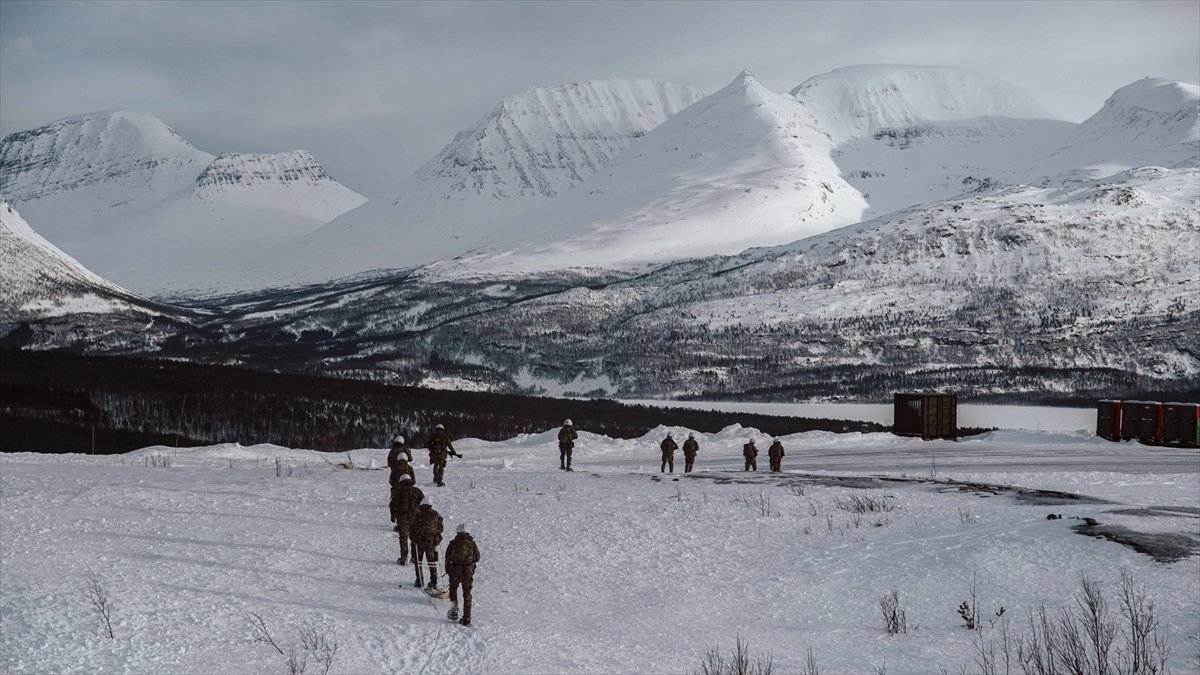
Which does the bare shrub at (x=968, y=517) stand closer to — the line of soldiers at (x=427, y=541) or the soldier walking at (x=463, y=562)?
the line of soldiers at (x=427, y=541)

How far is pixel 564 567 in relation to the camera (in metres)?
22.5

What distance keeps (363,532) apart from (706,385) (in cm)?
14249

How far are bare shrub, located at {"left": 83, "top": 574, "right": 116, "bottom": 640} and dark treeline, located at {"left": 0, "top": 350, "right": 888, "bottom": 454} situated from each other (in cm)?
5587

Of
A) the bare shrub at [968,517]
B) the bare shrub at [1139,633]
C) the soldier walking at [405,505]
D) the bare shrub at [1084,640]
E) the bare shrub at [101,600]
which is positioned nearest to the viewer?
the bare shrub at [1084,640]

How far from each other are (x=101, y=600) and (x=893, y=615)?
1326cm

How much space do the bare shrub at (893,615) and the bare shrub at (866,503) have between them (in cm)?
710

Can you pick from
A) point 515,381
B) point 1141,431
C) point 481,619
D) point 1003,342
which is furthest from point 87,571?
point 1003,342

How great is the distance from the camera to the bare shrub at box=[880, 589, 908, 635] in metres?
18.3

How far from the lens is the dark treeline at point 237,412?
271ft

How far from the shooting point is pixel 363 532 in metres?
24.7

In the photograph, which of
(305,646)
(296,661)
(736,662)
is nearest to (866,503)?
(736,662)

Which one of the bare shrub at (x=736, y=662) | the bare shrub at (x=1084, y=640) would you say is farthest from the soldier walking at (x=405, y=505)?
the bare shrub at (x=1084, y=640)

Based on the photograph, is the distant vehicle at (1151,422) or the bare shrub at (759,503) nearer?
the bare shrub at (759,503)

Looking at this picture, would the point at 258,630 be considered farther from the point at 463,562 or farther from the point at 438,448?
the point at 438,448
